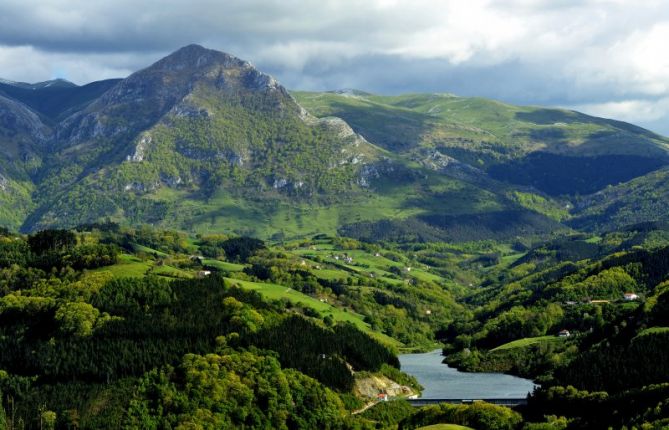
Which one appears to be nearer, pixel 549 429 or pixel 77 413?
pixel 549 429

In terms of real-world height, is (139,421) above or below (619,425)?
below

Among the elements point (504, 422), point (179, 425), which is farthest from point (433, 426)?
point (179, 425)

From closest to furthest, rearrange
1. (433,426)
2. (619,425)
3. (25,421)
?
(619,425), (433,426), (25,421)

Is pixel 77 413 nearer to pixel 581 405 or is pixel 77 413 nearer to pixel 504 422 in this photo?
pixel 504 422

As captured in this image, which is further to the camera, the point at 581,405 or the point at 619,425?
the point at 581,405

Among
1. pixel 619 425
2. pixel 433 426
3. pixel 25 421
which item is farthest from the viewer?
pixel 25 421

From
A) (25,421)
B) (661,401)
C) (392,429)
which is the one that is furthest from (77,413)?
(661,401)

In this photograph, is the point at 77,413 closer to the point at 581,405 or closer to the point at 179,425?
the point at 179,425

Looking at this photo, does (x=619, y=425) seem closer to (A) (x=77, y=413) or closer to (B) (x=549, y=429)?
(B) (x=549, y=429)

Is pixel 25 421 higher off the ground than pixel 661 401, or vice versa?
pixel 661 401
